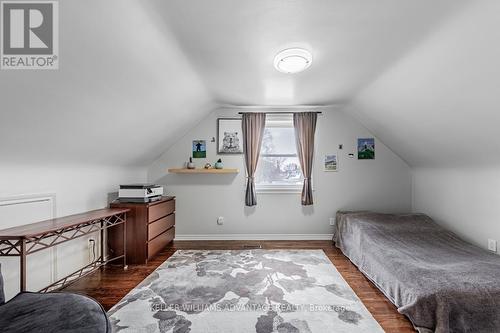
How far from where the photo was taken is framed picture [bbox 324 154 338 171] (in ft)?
12.9

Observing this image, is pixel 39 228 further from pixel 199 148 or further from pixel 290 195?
pixel 290 195

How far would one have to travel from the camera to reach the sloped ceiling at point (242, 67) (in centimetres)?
148

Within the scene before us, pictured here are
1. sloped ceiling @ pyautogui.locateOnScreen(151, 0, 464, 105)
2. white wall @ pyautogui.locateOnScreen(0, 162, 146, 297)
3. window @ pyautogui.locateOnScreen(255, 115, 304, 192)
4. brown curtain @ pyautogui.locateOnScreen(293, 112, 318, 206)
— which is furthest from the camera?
window @ pyautogui.locateOnScreen(255, 115, 304, 192)

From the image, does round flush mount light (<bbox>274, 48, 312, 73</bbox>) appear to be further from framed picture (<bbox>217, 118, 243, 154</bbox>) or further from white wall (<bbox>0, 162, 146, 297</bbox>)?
white wall (<bbox>0, 162, 146, 297</bbox>)

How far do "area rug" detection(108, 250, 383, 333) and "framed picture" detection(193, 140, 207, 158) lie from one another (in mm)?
1678

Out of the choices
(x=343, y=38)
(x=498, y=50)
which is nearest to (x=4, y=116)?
(x=343, y=38)

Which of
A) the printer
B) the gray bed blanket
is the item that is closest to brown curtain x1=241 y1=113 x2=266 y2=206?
the printer

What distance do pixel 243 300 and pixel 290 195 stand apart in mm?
2111

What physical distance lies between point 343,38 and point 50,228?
2773mm

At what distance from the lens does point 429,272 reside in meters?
1.83

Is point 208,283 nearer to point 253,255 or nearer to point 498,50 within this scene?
point 253,255

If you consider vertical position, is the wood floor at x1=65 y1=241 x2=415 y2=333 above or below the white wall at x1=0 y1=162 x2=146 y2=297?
below
